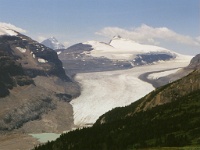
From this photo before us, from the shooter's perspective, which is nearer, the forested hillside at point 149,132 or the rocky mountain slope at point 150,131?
the rocky mountain slope at point 150,131

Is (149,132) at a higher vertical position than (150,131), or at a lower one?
lower

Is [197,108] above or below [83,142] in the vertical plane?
above

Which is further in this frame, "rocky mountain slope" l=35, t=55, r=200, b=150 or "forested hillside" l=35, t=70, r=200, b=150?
"forested hillside" l=35, t=70, r=200, b=150

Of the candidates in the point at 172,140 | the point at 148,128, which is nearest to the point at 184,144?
the point at 172,140

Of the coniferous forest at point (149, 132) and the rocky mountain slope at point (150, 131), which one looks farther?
the coniferous forest at point (149, 132)

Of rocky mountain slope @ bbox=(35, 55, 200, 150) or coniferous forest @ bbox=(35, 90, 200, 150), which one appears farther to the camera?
coniferous forest @ bbox=(35, 90, 200, 150)

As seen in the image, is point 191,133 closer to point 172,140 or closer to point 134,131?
point 172,140

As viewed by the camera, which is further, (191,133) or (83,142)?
(83,142)

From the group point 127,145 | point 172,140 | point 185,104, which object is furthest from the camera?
point 185,104

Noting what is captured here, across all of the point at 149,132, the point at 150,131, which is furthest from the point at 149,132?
the point at 150,131

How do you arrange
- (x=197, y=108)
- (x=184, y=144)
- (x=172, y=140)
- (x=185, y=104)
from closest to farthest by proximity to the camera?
(x=184, y=144) → (x=172, y=140) → (x=197, y=108) → (x=185, y=104)

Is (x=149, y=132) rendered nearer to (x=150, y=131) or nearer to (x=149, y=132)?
(x=149, y=132)
